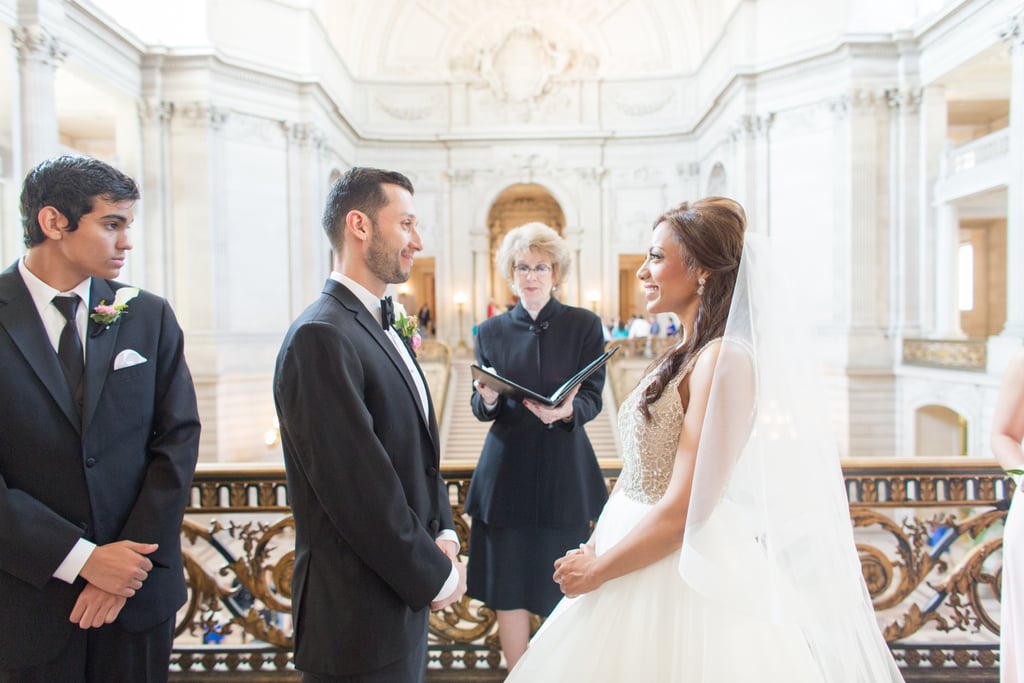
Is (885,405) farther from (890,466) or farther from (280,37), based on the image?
(280,37)

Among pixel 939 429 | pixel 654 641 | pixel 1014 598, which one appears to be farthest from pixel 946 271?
pixel 654 641

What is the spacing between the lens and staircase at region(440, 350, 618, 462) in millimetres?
15336

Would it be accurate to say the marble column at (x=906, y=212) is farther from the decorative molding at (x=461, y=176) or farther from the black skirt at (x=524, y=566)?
the black skirt at (x=524, y=566)

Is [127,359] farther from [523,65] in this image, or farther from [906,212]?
[523,65]

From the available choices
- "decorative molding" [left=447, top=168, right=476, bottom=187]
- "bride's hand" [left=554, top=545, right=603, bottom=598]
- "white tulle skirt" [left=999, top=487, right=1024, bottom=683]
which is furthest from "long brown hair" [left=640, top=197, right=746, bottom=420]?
"decorative molding" [left=447, top=168, right=476, bottom=187]

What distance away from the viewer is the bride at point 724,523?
5.83ft

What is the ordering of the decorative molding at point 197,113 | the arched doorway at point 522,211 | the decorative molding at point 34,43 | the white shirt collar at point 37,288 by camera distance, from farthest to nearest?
the arched doorway at point 522,211, the decorative molding at point 197,113, the decorative molding at point 34,43, the white shirt collar at point 37,288

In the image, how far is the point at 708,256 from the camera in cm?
193

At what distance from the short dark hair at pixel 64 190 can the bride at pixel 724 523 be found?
1.75 m

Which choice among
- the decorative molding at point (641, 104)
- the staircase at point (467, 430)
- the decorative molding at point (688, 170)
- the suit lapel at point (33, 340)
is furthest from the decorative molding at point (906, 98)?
the suit lapel at point (33, 340)

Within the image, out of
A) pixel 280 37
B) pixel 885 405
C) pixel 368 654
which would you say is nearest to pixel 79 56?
pixel 280 37

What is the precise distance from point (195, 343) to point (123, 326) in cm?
1458

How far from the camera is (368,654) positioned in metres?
1.88

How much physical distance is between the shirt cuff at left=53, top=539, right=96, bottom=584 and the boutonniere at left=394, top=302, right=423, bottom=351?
1.12 meters
